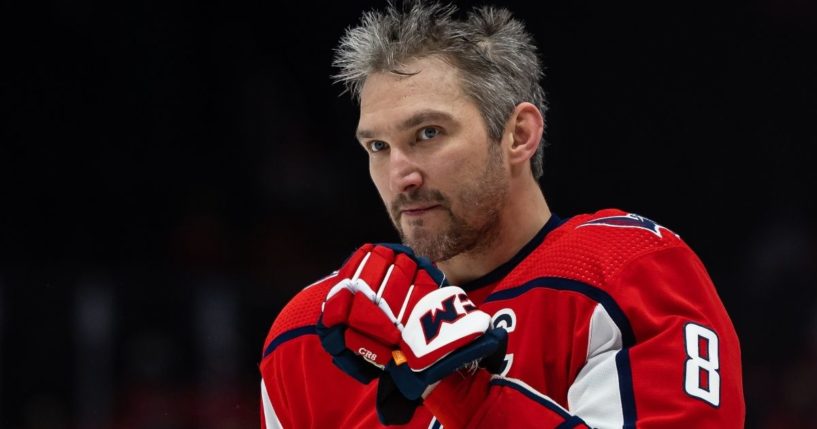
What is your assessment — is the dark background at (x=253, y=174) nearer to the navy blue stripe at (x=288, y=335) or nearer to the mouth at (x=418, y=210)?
the navy blue stripe at (x=288, y=335)

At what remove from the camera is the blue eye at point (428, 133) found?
5.93 ft

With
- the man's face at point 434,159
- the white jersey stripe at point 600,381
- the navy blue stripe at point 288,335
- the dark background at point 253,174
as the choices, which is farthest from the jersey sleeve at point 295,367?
the dark background at point 253,174

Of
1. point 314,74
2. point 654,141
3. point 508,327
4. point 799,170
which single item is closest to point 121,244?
point 314,74

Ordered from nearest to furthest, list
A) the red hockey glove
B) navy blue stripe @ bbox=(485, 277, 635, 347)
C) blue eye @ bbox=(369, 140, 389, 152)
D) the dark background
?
the red hockey glove
navy blue stripe @ bbox=(485, 277, 635, 347)
blue eye @ bbox=(369, 140, 389, 152)
the dark background

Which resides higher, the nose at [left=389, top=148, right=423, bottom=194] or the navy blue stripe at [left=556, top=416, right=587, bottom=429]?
the nose at [left=389, top=148, right=423, bottom=194]

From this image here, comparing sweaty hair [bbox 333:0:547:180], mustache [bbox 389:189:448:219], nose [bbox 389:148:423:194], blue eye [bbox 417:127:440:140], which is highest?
sweaty hair [bbox 333:0:547:180]

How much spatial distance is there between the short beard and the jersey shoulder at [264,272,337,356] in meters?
0.26

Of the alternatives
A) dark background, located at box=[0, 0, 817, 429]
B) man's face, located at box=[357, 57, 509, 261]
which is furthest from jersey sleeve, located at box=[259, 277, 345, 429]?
dark background, located at box=[0, 0, 817, 429]

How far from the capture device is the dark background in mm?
4098

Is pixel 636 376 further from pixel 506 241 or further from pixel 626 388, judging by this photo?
pixel 506 241

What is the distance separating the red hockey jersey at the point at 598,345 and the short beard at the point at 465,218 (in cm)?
9

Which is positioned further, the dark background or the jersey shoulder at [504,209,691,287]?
the dark background

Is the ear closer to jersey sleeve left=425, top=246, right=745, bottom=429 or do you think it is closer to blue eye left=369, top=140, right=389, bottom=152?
blue eye left=369, top=140, right=389, bottom=152

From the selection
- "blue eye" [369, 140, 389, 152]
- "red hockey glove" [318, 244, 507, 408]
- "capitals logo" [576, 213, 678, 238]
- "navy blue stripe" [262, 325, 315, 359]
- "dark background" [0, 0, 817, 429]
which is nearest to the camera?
"red hockey glove" [318, 244, 507, 408]
